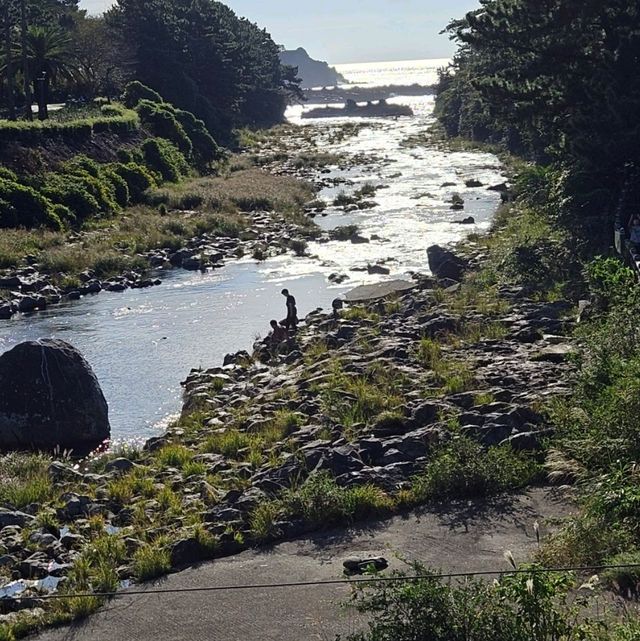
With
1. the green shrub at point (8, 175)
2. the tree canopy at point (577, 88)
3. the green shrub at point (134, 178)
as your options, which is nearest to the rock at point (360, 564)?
the tree canopy at point (577, 88)

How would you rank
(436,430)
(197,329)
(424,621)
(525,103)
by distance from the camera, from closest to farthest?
1. (424,621)
2. (436,430)
3. (197,329)
4. (525,103)

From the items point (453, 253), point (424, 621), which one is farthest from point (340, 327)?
point (424, 621)

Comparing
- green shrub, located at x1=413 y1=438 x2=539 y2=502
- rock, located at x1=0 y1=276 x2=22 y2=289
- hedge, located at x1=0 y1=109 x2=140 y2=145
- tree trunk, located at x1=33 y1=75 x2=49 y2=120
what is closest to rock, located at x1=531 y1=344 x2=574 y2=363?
green shrub, located at x1=413 y1=438 x2=539 y2=502

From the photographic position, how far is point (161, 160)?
56875 millimetres

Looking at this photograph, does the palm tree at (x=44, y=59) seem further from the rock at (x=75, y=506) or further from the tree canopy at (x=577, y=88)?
the rock at (x=75, y=506)

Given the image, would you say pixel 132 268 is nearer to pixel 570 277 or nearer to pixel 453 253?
pixel 453 253

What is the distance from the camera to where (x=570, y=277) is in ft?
87.9

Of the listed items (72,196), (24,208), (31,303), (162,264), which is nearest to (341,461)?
(31,303)

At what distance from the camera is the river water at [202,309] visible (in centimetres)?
2348

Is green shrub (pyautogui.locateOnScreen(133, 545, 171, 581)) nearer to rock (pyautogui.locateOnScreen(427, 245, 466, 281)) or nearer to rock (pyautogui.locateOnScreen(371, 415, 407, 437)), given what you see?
rock (pyautogui.locateOnScreen(371, 415, 407, 437))

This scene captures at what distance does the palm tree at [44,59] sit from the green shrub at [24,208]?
1591cm

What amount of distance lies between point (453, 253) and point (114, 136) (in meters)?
28.2

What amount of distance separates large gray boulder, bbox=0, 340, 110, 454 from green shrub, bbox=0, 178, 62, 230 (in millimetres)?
21356

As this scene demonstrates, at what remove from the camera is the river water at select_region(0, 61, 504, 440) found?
2348 centimetres
